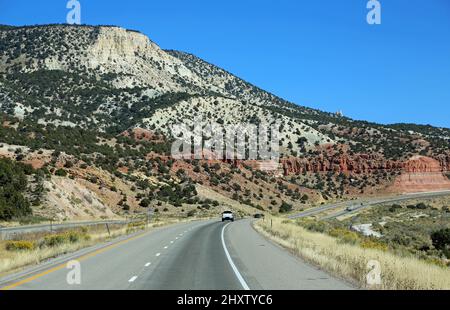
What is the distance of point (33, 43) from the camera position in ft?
432

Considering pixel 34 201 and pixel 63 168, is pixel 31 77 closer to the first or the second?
pixel 63 168

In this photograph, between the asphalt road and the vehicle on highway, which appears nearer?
the asphalt road

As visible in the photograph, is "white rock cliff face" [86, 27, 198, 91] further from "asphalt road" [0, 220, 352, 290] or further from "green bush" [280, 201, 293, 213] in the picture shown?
"asphalt road" [0, 220, 352, 290]

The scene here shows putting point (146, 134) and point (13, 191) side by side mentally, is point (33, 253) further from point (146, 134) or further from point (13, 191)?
point (146, 134)
